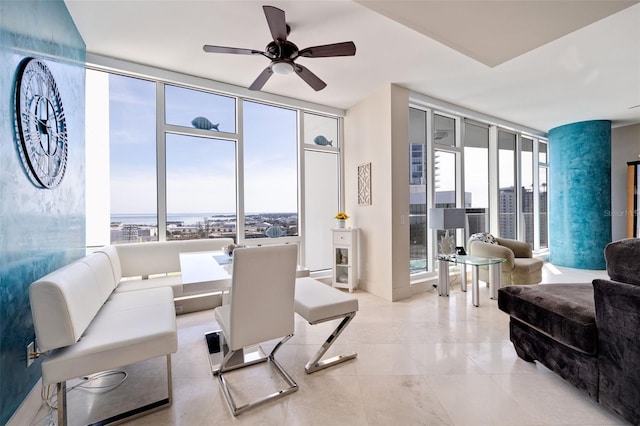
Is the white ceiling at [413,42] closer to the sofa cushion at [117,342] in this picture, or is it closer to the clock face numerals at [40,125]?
the clock face numerals at [40,125]

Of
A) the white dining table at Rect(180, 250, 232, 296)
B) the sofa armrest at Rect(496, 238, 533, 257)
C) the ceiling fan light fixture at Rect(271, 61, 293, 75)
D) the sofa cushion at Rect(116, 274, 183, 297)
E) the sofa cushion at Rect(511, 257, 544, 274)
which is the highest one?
the ceiling fan light fixture at Rect(271, 61, 293, 75)

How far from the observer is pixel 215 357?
222 cm

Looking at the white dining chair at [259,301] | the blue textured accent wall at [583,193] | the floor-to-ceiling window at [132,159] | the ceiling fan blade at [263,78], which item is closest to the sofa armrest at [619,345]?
the white dining chair at [259,301]

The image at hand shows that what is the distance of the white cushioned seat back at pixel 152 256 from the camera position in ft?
9.37

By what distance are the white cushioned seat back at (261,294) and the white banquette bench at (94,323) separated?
0.41 m

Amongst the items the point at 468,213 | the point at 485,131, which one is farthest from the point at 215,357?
the point at 485,131

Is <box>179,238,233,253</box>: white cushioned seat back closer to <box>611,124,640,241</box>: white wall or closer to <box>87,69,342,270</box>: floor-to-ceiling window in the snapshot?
<box>87,69,342,270</box>: floor-to-ceiling window

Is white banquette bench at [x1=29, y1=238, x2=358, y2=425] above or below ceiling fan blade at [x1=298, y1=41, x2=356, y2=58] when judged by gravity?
below

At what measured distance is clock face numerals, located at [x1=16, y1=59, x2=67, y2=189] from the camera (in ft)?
5.22

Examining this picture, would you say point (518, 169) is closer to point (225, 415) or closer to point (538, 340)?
point (538, 340)

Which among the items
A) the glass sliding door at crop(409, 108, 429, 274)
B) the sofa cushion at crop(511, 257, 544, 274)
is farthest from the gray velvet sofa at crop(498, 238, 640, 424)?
the glass sliding door at crop(409, 108, 429, 274)

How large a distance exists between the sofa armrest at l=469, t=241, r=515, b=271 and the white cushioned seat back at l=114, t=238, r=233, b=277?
3930 mm

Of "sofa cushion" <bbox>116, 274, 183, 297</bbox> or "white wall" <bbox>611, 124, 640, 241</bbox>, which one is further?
"white wall" <bbox>611, 124, 640, 241</bbox>

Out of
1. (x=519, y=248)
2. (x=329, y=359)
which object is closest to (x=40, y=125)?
(x=329, y=359)
